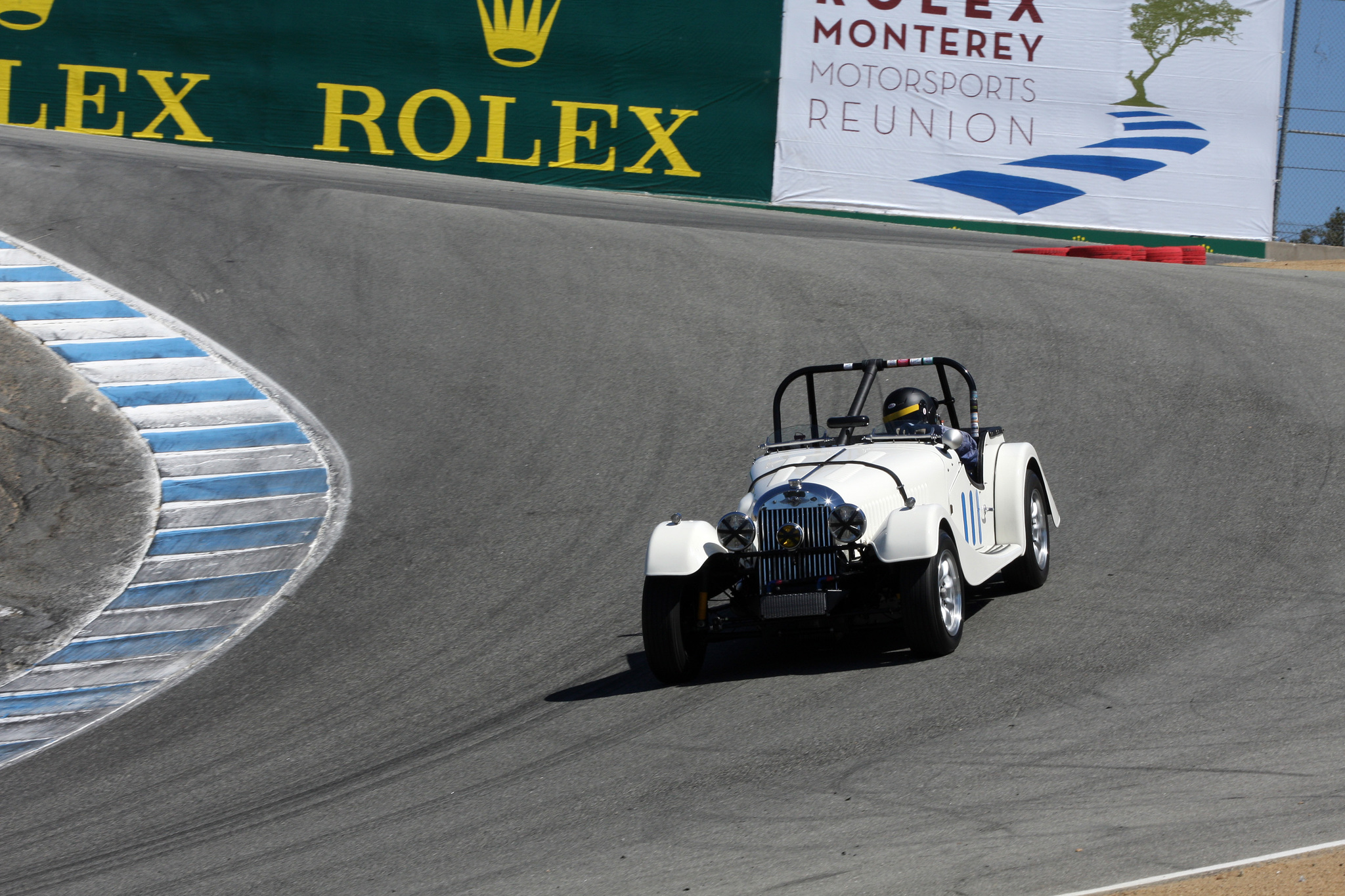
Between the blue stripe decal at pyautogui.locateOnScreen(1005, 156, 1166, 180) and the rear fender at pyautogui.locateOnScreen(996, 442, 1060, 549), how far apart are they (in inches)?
613

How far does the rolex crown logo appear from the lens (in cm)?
2280

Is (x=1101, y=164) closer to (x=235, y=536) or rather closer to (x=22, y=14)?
(x=235, y=536)

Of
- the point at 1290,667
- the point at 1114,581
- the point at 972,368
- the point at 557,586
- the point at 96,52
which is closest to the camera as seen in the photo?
the point at 1290,667

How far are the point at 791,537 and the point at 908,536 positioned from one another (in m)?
0.63

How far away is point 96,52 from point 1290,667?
21744 mm

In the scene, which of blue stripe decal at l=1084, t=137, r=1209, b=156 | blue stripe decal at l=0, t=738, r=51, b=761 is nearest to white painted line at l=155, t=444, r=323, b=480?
blue stripe decal at l=0, t=738, r=51, b=761

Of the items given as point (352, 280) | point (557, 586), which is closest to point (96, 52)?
point (352, 280)

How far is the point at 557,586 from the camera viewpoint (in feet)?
28.8

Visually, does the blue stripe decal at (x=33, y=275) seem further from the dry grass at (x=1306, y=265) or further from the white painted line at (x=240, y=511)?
the dry grass at (x=1306, y=265)

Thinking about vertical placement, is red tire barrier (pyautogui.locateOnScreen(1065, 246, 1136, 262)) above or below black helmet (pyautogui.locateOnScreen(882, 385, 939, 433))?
above

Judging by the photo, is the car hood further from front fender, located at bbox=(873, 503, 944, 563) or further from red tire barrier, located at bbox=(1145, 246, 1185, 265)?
red tire barrier, located at bbox=(1145, 246, 1185, 265)

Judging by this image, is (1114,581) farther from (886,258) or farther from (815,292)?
(886,258)

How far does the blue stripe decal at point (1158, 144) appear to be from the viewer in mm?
22844

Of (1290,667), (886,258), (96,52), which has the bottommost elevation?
(1290,667)
